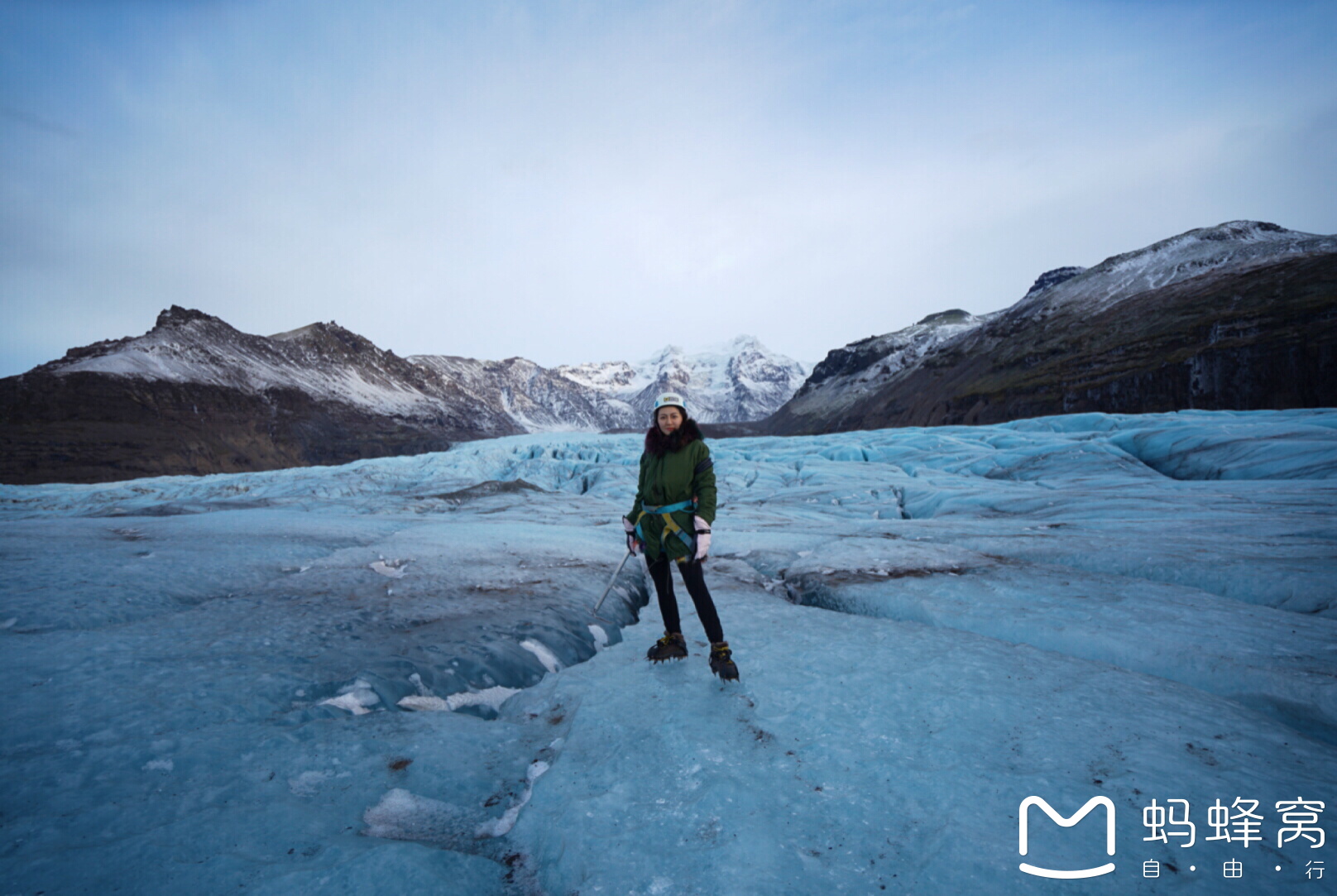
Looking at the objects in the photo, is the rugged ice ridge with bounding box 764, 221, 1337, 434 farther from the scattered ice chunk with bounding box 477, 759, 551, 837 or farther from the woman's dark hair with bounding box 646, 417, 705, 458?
the scattered ice chunk with bounding box 477, 759, 551, 837

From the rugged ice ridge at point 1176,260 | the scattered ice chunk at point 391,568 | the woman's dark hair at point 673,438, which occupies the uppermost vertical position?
the rugged ice ridge at point 1176,260

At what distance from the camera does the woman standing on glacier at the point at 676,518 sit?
3.97 meters

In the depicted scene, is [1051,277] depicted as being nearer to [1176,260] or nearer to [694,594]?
[1176,260]

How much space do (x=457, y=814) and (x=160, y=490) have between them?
27.7 metres

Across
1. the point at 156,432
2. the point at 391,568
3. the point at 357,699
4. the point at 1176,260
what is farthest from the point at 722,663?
the point at 1176,260

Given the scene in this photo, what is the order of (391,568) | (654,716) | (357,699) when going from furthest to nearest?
(391,568) < (357,699) < (654,716)

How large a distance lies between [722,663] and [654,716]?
2.21 ft

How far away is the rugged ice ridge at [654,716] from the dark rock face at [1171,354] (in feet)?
144

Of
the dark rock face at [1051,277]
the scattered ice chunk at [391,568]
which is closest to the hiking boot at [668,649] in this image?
the scattered ice chunk at [391,568]

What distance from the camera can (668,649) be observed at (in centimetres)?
433

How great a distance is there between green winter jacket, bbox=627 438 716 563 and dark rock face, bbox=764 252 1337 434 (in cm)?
5025

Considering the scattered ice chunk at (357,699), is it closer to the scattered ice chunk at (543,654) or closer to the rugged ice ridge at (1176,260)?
the scattered ice chunk at (543,654)
